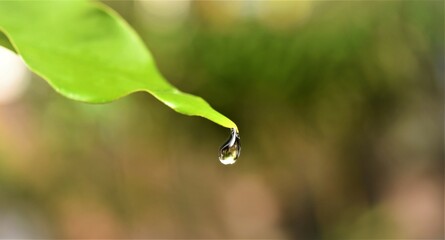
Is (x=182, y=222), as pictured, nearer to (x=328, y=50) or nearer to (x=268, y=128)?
(x=268, y=128)

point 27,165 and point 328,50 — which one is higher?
point 328,50

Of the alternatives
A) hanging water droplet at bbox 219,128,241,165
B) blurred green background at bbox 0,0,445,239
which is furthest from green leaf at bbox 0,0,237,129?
blurred green background at bbox 0,0,445,239

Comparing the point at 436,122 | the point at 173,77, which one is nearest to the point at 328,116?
the point at 436,122

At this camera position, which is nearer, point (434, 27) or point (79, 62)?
point (79, 62)

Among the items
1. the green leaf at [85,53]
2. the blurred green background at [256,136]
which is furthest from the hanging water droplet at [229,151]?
the blurred green background at [256,136]

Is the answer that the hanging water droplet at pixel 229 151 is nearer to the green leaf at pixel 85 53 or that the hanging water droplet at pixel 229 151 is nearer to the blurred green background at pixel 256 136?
the green leaf at pixel 85 53

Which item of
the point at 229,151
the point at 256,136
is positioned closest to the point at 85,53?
the point at 229,151

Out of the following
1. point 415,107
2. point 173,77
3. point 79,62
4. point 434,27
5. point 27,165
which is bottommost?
point 79,62
